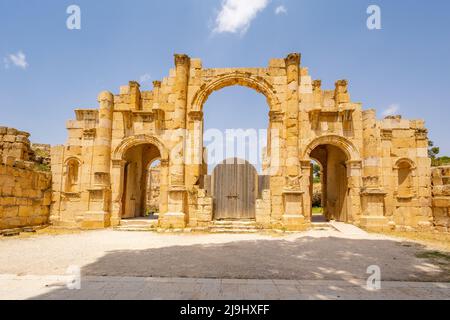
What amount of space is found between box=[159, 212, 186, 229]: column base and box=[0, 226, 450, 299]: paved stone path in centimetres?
269

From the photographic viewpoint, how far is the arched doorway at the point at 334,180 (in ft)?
39.5

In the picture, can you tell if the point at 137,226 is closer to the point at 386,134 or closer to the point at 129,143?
the point at 129,143

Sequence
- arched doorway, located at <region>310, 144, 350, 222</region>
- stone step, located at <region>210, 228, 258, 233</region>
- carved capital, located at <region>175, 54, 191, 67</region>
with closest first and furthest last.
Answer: stone step, located at <region>210, 228, 258, 233</region> → carved capital, located at <region>175, 54, 191, 67</region> → arched doorway, located at <region>310, 144, 350, 222</region>

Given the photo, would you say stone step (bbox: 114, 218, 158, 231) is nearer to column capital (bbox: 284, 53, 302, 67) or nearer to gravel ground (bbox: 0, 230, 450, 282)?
gravel ground (bbox: 0, 230, 450, 282)

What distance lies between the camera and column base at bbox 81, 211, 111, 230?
10.6m

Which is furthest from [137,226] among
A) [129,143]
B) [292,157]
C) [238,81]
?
[238,81]

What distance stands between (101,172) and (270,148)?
23.2 feet

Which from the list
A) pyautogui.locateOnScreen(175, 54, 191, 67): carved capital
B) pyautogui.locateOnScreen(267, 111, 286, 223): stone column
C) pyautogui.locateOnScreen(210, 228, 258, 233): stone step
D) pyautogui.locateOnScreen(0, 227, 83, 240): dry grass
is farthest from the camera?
pyautogui.locateOnScreen(175, 54, 191, 67): carved capital

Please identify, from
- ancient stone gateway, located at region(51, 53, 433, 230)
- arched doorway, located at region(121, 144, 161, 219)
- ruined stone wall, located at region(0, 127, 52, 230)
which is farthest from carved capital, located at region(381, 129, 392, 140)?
ruined stone wall, located at region(0, 127, 52, 230)

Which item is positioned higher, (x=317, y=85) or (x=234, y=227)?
(x=317, y=85)

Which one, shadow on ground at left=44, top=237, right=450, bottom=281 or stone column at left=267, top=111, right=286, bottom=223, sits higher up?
stone column at left=267, top=111, right=286, bottom=223

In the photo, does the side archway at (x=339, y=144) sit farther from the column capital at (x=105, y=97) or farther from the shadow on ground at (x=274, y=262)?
the column capital at (x=105, y=97)

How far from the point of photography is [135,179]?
46.8ft

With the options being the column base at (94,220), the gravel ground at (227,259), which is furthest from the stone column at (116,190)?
the gravel ground at (227,259)
